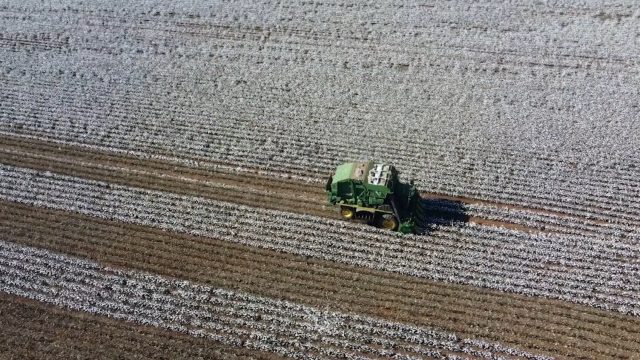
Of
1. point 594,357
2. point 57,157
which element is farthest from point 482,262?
point 57,157

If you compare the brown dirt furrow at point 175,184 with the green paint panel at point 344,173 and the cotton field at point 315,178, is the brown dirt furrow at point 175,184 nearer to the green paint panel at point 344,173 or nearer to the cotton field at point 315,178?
the cotton field at point 315,178

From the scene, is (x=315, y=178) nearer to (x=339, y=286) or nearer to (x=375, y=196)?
(x=375, y=196)

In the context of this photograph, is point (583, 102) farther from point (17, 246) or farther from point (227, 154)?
point (17, 246)

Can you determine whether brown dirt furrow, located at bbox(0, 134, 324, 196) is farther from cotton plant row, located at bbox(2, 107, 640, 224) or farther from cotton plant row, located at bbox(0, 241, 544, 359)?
cotton plant row, located at bbox(0, 241, 544, 359)

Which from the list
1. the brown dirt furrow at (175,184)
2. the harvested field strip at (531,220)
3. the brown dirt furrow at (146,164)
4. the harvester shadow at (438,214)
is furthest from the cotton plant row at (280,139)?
the harvester shadow at (438,214)

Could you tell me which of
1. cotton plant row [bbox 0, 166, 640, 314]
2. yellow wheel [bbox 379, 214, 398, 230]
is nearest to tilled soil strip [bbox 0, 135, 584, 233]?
cotton plant row [bbox 0, 166, 640, 314]

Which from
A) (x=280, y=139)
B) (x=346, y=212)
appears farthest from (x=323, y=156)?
(x=346, y=212)
